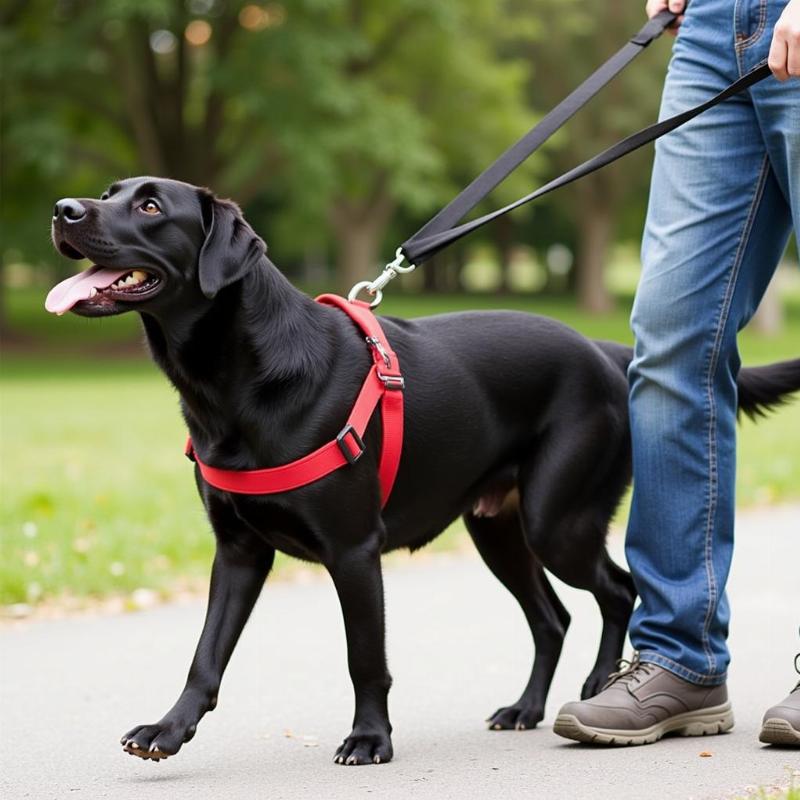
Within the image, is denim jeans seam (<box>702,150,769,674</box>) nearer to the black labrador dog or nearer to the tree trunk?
the black labrador dog

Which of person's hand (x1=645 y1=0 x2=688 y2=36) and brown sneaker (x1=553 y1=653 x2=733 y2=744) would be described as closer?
brown sneaker (x1=553 y1=653 x2=733 y2=744)

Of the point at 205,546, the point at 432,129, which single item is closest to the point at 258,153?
the point at 432,129

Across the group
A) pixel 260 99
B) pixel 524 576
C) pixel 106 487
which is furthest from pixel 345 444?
pixel 260 99

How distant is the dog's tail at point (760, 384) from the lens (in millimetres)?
4555

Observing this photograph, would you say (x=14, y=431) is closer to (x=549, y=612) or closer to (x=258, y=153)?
(x=549, y=612)

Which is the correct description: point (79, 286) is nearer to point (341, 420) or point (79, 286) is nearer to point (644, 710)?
point (341, 420)

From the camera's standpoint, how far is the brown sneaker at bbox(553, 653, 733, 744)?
3.90m

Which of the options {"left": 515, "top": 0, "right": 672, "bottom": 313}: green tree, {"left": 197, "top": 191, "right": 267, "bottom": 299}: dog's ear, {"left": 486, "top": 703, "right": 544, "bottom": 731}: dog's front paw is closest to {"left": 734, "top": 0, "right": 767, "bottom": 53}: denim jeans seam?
{"left": 197, "top": 191, "right": 267, "bottom": 299}: dog's ear

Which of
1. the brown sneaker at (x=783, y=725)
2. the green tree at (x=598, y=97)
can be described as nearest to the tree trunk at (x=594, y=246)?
the green tree at (x=598, y=97)

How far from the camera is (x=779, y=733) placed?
3.75 metres

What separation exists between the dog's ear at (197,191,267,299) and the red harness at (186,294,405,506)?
0.43 meters

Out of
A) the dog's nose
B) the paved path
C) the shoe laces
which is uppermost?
the dog's nose

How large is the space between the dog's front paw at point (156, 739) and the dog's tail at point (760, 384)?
1.78 m

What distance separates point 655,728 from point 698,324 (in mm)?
1113
